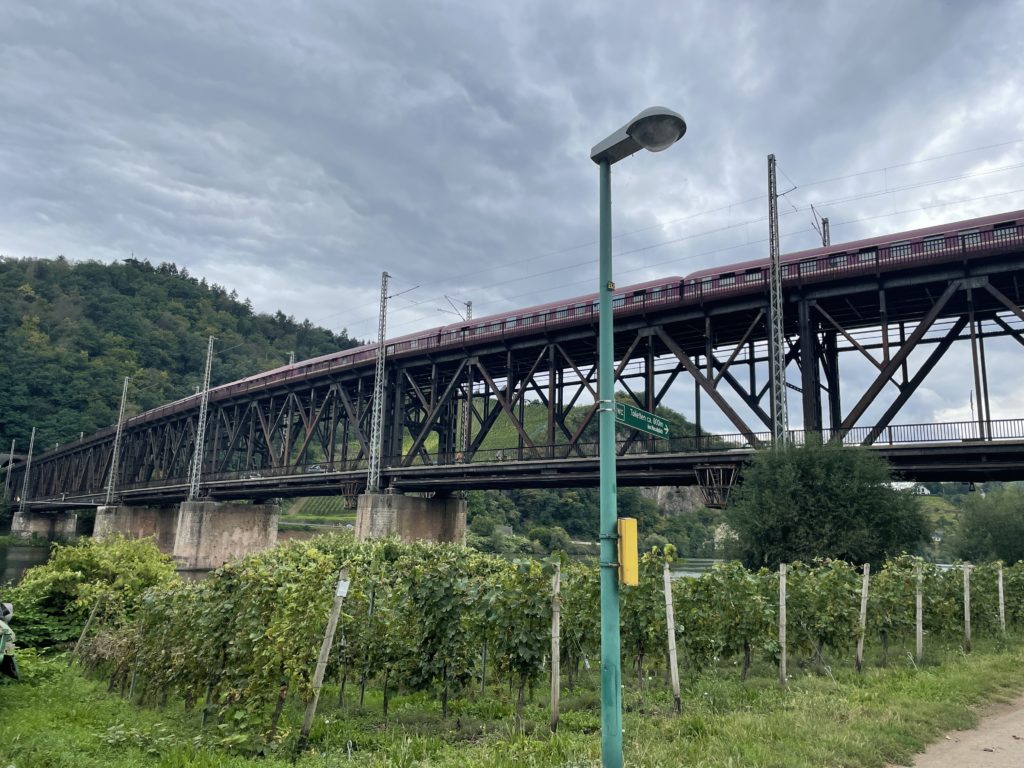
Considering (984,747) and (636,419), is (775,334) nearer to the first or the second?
(984,747)

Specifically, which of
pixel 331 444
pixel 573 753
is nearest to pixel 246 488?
pixel 331 444

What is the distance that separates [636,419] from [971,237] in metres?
25.9

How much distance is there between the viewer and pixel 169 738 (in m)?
8.31

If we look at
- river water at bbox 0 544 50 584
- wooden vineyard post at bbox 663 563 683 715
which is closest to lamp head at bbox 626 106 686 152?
wooden vineyard post at bbox 663 563 683 715

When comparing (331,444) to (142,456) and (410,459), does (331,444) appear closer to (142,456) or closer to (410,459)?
(410,459)

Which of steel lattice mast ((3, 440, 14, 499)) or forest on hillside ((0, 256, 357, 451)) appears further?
forest on hillside ((0, 256, 357, 451))

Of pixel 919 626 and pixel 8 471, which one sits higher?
pixel 8 471

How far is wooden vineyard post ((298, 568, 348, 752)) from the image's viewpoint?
821 centimetres

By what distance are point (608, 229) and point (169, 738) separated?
8495 millimetres

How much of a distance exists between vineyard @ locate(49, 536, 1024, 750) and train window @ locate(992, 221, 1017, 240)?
1754cm

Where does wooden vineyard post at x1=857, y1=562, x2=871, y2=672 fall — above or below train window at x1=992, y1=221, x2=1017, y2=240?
below

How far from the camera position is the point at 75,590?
679 inches

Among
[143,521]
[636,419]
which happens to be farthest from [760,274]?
[143,521]

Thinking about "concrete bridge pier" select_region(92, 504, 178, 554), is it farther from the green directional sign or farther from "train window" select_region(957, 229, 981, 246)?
the green directional sign
